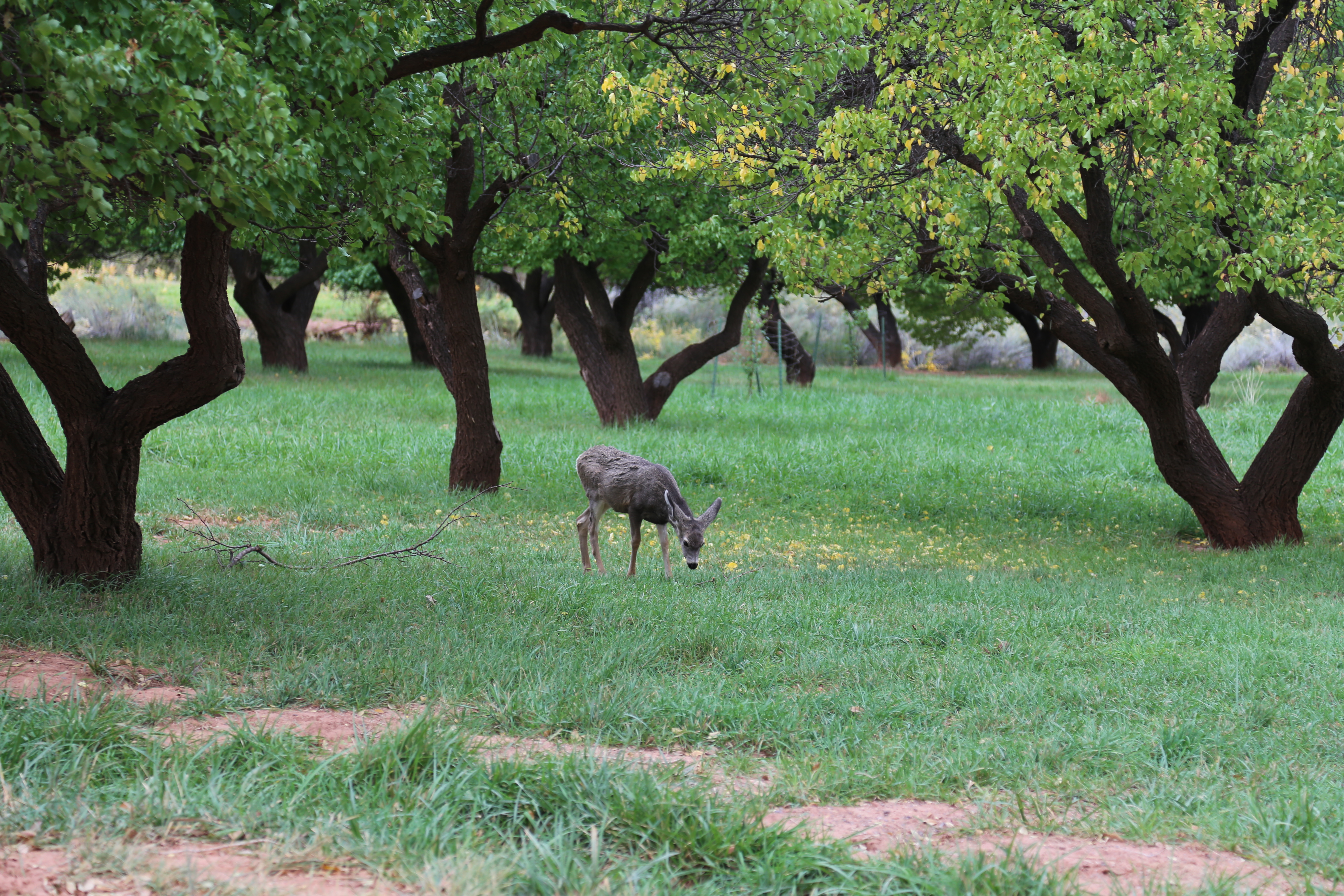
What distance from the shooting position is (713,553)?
33.8 feet

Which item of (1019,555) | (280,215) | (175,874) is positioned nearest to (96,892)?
(175,874)

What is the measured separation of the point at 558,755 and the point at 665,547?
13.2ft

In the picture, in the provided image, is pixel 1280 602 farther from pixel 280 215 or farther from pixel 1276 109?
pixel 280 215

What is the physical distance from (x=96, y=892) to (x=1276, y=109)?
1001 cm

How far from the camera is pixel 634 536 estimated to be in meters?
8.54

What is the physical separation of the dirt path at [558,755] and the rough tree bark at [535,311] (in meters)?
32.3

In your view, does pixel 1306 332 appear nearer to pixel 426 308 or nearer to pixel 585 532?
pixel 585 532

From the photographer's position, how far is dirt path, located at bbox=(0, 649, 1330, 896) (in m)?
3.38

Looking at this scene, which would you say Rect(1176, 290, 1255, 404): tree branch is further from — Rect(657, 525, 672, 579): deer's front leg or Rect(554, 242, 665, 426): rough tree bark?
Rect(554, 242, 665, 426): rough tree bark

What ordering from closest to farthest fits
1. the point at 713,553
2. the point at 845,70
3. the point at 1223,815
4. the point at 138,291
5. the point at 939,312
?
the point at 1223,815, the point at 713,553, the point at 845,70, the point at 939,312, the point at 138,291

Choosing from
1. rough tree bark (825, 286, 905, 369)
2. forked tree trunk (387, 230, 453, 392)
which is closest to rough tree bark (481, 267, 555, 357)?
rough tree bark (825, 286, 905, 369)

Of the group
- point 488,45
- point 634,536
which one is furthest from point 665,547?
point 488,45

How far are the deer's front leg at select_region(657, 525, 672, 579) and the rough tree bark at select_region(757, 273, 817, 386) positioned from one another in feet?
68.2

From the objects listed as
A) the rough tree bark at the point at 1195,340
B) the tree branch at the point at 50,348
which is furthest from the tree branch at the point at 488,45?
the rough tree bark at the point at 1195,340
